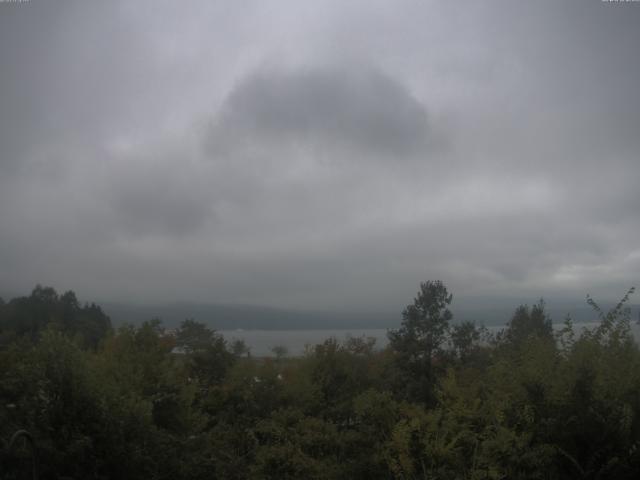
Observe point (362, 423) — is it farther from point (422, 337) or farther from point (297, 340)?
point (297, 340)

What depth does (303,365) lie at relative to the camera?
915 inches

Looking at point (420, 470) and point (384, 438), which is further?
point (384, 438)

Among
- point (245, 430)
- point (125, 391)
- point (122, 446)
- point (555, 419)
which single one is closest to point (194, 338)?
point (245, 430)

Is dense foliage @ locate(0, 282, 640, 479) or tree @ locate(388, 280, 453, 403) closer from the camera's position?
dense foliage @ locate(0, 282, 640, 479)

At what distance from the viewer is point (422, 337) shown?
27359 mm

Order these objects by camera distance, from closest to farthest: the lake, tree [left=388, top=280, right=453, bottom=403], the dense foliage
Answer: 1. the dense foliage
2. the lake
3. tree [left=388, top=280, right=453, bottom=403]

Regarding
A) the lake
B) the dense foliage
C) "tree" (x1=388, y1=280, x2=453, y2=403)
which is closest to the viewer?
the dense foliage

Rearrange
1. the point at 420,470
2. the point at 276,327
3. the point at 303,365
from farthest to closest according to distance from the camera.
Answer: the point at 276,327
the point at 303,365
the point at 420,470

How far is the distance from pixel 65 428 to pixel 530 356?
9.38m

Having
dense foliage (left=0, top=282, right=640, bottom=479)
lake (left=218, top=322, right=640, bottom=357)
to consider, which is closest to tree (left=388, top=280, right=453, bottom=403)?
lake (left=218, top=322, right=640, bottom=357)

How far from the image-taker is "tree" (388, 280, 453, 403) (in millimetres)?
25947

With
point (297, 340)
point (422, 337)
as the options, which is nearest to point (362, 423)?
point (422, 337)

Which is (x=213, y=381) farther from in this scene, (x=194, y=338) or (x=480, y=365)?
(x=480, y=365)

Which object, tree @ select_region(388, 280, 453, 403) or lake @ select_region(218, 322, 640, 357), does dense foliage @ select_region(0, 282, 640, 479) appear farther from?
tree @ select_region(388, 280, 453, 403)
